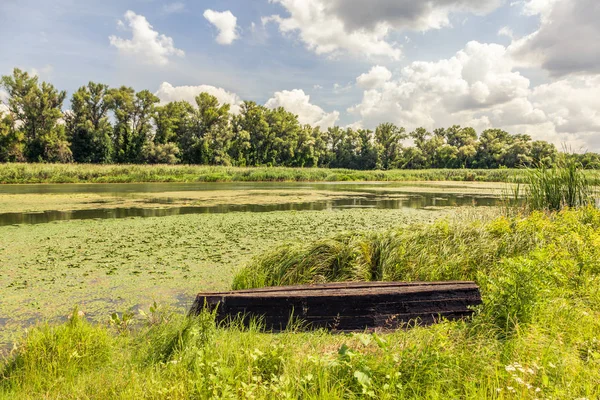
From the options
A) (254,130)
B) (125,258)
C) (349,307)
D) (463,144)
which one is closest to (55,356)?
(349,307)

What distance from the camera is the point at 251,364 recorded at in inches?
89.3

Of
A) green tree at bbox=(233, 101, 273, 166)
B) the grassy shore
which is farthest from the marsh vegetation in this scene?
green tree at bbox=(233, 101, 273, 166)

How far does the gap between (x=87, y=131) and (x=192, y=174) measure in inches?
860

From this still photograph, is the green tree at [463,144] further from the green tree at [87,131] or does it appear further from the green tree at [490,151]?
the green tree at [87,131]

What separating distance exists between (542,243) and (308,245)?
3.42 m

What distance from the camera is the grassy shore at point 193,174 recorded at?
27.7 meters

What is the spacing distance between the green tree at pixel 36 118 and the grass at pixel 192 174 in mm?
15177

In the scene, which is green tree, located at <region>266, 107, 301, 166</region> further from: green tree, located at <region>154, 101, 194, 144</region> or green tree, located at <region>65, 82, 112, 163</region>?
green tree, located at <region>65, 82, 112, 163</region>

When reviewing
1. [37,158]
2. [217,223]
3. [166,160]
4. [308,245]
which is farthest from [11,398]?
[37,158]

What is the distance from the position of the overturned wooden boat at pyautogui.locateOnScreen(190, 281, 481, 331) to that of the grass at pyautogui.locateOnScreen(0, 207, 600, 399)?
20cm

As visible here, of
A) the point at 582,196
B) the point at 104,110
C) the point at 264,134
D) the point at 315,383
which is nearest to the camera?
the point at 315,383

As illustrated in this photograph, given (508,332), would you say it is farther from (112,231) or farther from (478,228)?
(112,231)

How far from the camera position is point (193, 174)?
3362 cm

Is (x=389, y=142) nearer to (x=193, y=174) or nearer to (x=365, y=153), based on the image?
(x=365, y=153)
